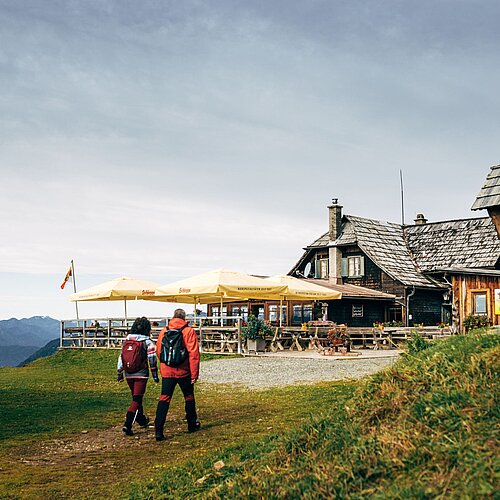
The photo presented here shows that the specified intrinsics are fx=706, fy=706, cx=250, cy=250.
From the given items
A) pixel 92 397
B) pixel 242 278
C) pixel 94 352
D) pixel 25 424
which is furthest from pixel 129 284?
pixel 25 424

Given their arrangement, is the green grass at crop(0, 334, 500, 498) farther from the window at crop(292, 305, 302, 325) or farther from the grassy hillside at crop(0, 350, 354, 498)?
the window at crop(292, 305, 302, 325)

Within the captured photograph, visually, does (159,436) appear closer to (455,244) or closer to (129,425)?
(129,425)

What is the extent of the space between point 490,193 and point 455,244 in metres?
25.9

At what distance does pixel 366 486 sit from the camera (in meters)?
5.36

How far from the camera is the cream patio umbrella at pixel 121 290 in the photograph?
2998cm

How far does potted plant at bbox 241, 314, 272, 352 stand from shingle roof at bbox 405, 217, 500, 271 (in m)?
16.3

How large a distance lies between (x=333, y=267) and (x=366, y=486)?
3502 cm

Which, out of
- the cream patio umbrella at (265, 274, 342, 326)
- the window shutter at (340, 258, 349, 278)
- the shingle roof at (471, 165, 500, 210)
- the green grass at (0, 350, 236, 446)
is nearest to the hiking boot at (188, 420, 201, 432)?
the green grass at (0, 350, 236, 446)

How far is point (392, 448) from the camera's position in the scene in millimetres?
5746

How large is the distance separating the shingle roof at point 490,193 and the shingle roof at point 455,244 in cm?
2252

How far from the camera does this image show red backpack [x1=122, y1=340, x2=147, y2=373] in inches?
385

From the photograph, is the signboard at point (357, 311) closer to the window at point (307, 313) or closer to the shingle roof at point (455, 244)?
the window at point (307, 313)

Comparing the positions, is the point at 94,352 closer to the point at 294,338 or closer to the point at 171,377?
the point at 294,338

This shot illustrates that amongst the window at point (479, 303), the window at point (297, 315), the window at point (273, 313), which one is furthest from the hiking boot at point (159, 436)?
the window at point (297, 315)
